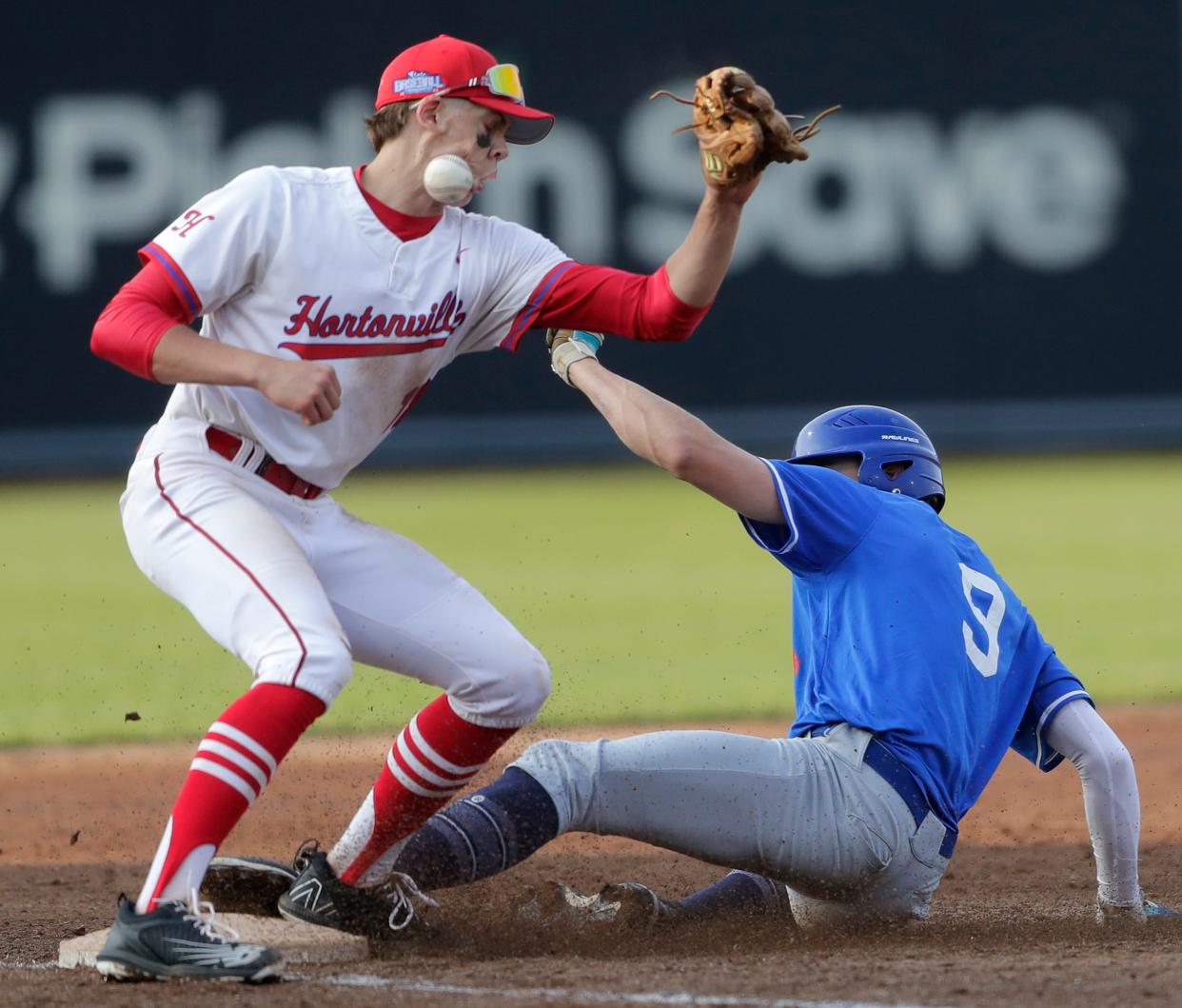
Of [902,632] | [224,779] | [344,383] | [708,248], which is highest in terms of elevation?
[708,248]

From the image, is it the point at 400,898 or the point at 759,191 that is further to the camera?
the point at 759,191

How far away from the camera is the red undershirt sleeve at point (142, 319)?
334cm

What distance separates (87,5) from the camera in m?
15.6

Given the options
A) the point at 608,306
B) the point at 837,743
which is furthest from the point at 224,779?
the point at 608,306

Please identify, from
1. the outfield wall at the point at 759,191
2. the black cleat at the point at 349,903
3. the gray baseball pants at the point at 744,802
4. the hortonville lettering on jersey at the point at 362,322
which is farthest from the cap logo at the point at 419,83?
the outfield wall at the point at 759,191

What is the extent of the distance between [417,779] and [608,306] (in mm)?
1100

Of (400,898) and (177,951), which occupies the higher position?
(177,951)

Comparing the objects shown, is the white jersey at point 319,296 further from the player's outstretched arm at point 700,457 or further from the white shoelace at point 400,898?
the white shoelace at point 400,898

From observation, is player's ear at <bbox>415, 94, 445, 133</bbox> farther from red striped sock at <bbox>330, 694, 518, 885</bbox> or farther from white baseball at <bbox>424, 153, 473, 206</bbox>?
red striped sock at <bbox>330, 694, 518, 885</bbox>

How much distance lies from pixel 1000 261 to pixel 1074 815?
1078 centimetres

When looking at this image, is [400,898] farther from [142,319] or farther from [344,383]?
[142,319]

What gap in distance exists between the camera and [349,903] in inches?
148

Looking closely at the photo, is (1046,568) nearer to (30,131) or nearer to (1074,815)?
(1074,815)

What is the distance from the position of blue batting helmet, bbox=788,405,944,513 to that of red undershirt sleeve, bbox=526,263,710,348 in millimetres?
430
